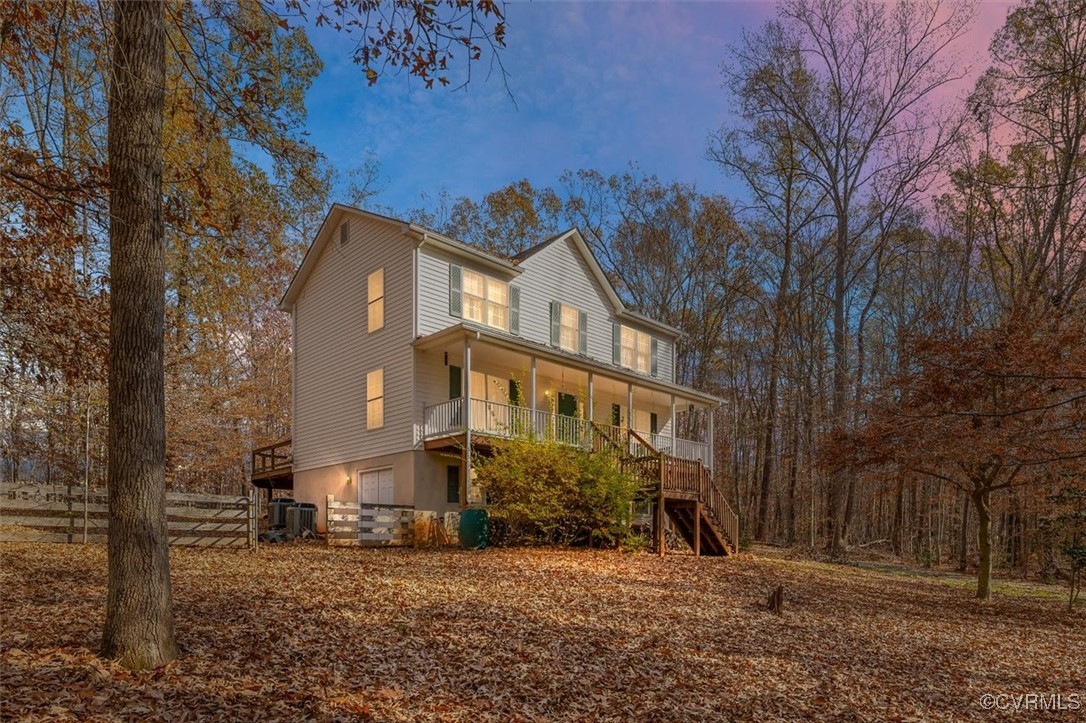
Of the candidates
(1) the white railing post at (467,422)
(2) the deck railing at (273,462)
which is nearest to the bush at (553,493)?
(1) the white railing post at (467,422)

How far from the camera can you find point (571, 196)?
106 ft

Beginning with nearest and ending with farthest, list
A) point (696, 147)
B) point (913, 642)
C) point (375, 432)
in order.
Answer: point (913, 642) < point (375, 432) < point (696, 147)

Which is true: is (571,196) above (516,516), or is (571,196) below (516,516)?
above

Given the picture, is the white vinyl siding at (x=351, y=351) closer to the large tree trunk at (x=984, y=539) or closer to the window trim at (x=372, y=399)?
the window trim at (x=372, y=399)

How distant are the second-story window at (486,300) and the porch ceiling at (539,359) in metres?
1.12

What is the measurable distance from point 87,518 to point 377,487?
23.7 ft

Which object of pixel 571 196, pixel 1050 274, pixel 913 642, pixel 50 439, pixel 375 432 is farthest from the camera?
pixel 571 196

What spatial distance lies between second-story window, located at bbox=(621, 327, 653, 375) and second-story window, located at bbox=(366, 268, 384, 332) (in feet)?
29.4

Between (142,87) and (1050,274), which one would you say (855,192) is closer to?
(1050,274)

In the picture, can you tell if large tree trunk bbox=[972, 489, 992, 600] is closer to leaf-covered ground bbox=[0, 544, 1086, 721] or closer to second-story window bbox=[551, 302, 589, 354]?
leaf-covered ground bbox=[0, 544, 1086, 721]

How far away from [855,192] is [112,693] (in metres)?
25.0

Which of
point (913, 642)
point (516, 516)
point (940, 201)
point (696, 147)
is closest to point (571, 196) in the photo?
point (696, 147)

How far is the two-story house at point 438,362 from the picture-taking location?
1781 centimetres

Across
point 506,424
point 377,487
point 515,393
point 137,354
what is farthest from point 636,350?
point 137,354
